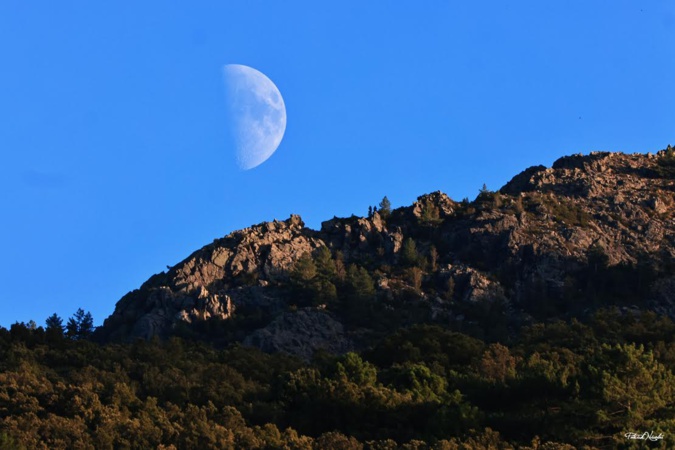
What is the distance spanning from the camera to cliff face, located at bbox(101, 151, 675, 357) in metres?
95.1

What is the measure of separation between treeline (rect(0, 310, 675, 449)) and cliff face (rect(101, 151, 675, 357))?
48.6ft

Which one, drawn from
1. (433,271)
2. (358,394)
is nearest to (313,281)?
(433,271)

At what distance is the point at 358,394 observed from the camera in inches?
2258

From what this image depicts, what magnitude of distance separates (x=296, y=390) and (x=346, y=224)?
54.5 metres

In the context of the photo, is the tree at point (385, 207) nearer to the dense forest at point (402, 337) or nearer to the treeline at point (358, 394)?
the dense forest at point (402, 337)

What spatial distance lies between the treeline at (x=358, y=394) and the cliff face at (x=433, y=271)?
1480 cm

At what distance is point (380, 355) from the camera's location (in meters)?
76.8

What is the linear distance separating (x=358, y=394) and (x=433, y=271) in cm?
4730

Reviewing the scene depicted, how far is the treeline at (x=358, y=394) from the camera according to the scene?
47.9m

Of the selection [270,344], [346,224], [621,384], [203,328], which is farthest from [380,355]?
[346,224]

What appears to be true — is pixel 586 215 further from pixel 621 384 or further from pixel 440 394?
Answer: pixel 621 384

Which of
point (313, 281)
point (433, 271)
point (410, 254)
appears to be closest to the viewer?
point (313, 281)

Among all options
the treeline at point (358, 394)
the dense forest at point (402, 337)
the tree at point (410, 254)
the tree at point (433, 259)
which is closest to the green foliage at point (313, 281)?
the dense forest at point (402, 337)

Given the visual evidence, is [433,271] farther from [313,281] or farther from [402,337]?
[402,337]
